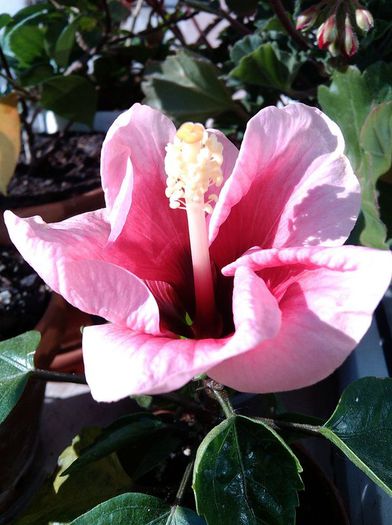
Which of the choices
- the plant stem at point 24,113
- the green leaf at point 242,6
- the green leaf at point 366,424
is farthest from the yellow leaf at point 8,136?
the green leaf at point 366,424

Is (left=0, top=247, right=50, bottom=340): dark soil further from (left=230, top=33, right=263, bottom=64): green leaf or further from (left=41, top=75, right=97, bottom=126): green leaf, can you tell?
(left=230, top=33, right=263, bottom=64): green leaf

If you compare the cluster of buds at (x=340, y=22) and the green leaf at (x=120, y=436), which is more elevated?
the cluster of buds at (x=340, y=22)

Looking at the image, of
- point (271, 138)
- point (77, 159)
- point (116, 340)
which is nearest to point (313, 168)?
point (271, 138)

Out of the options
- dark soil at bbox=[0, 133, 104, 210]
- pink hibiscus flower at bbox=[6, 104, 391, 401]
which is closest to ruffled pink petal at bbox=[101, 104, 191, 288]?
pink hibiscus flower at bbox=[6, 104, 391, 401]

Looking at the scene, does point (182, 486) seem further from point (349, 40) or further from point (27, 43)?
point (27, 43)

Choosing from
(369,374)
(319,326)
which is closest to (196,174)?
(319,326)

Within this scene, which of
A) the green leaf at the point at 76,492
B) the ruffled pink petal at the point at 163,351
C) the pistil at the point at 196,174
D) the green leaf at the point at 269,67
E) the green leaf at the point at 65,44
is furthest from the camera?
the green leaf at the point at 65,44

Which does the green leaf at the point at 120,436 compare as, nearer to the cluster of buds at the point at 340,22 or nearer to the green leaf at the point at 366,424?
the green leaf at the point at 366,424
